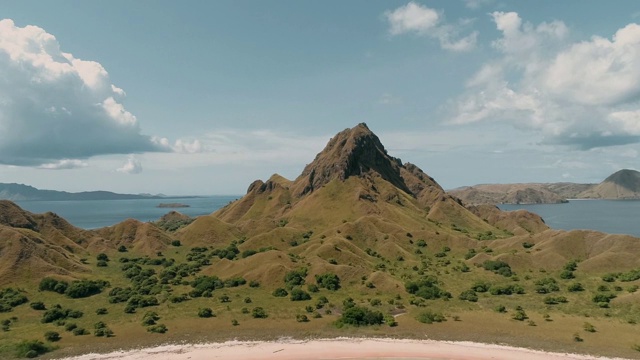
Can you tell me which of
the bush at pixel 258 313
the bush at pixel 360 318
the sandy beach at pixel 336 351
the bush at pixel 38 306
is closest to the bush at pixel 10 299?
the bush at pixel 38 306

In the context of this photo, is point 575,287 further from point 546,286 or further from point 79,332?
point 79,332

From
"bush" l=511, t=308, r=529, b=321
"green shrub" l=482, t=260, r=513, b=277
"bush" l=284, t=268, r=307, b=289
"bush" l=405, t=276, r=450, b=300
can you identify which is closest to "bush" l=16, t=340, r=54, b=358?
"bush" l=284, t=268, r=307, b=289

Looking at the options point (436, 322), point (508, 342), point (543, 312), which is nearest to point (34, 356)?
point (436, 322)

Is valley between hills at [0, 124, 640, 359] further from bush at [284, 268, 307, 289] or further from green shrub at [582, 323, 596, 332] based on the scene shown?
bush at [284, 268, 307, 289]

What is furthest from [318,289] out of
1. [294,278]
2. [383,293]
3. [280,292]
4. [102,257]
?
[102,257]

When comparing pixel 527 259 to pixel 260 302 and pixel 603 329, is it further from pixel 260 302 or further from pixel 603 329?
pixel 260 302

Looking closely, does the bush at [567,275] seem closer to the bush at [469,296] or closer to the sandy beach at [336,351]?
the bush at [469,296]
